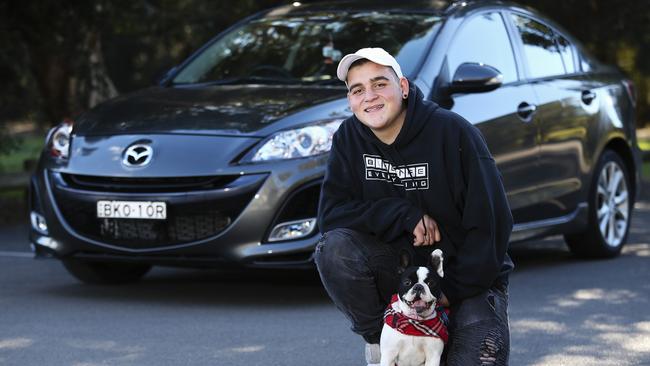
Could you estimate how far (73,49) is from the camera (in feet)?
43.5

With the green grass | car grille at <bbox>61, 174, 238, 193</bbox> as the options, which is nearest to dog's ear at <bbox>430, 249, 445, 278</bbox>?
car grille at <bbox>61, 174, 238, 193</bbox>

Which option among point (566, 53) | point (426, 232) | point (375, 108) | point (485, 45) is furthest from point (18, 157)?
point (426, 232)

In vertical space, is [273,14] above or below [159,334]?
above

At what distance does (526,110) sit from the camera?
8.16 metres

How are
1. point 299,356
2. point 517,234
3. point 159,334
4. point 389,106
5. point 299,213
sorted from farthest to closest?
point 517,234, point 299,213, point 159,334, point 299,356, point 389,106

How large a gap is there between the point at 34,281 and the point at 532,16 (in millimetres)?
3613

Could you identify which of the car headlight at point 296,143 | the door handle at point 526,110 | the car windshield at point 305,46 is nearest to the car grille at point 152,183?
the car headlight at point 296,143

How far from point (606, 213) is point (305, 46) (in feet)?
7.74

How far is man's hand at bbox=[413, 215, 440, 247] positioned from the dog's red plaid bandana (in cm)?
26

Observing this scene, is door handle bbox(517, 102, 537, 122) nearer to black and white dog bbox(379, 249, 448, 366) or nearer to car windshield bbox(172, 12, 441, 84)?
car windshield bbox(172, 12, 441, 84)

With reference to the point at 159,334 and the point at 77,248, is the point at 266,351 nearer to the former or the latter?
the point at 159,334

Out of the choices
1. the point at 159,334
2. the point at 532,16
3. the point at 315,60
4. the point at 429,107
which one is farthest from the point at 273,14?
the point at 429,107

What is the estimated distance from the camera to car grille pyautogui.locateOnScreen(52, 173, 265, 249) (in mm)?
6949

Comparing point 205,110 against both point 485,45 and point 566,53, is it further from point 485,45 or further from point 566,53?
point 566,53
